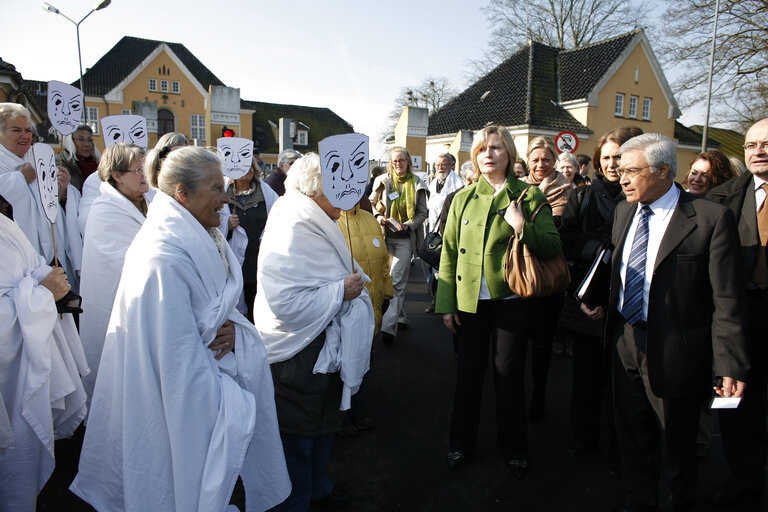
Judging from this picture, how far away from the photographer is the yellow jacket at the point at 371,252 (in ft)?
11.3

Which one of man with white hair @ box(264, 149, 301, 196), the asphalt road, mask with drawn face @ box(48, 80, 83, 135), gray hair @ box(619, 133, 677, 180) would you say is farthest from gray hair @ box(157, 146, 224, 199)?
man with white hair @ box(264, 149, 301, 196)

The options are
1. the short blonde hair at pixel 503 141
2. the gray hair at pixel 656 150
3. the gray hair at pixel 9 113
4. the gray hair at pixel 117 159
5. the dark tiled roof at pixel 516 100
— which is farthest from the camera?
the dark tiled roof at pixel 516 100

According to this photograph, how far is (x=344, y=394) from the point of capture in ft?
8.77

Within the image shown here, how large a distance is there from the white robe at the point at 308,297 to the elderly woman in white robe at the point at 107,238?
1.33 meters

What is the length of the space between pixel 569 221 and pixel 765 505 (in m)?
2.13

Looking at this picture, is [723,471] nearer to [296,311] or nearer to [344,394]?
[344,394]

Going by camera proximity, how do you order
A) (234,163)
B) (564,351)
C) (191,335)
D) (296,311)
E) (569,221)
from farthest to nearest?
(564,351) < (234,163) < (569,221) < (296,311) < (191,335)

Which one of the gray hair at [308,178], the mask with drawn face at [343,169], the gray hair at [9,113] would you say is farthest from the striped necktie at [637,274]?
the gray hair at [9,113]

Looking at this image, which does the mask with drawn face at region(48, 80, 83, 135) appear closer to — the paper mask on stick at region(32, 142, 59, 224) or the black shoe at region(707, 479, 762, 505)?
the paper mask on stick at region(32, 142, 59, 224)

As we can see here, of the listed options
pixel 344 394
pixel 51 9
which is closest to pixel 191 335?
pixel 344 394

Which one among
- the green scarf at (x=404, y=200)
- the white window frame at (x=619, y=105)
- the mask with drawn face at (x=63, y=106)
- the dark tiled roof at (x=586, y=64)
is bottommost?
the green scarf at (x=404, y=200)

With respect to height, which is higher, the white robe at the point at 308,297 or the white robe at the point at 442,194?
the white robe at the point at 442,194

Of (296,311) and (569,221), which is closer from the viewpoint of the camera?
(296,311)

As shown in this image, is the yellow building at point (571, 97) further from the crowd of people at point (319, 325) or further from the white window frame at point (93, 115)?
the white window frame at point (93, 115)
